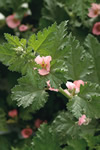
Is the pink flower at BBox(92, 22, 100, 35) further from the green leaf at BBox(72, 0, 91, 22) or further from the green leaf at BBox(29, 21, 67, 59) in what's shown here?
the green leaf at BBox(29, 21, 67, 59)

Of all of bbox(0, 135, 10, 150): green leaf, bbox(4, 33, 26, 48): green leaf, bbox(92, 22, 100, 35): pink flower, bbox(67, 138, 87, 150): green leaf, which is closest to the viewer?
bbox(4, 33, 26, 48): green leaf

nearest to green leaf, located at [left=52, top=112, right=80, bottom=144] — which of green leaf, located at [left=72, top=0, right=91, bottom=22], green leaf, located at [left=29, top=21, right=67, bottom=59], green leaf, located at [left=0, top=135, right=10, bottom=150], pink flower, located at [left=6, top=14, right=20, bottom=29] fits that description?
green leaf, located at [left=29, top=21, right=67, bottom=59]

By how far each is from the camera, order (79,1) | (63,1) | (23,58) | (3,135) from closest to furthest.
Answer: (23,58) → (79,1) → (63,1) → (3,135)

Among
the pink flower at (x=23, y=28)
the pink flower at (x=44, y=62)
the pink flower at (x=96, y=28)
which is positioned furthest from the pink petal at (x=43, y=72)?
the pink flower at (x=23, y=28)

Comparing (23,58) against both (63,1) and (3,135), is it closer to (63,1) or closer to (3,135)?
(63,1)

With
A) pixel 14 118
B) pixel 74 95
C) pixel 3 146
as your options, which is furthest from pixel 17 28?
pixel 74 95

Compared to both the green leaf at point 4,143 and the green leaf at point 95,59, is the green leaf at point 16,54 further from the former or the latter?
the green leaf at point 4,143
